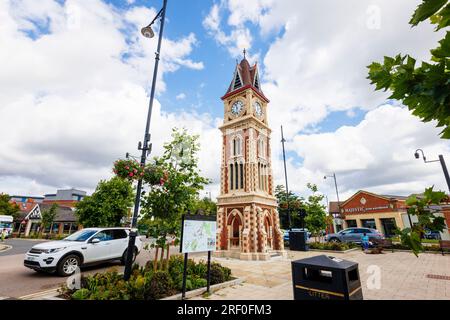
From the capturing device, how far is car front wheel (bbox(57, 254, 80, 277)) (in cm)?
891

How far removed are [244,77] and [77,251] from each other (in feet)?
59.6

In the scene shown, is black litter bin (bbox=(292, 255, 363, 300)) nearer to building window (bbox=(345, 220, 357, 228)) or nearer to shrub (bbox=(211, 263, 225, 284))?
shrub (bbox=(211, 263, 225, 284))

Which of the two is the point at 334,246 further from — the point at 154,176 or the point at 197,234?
the point at 154,176

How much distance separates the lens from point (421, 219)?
1559mm

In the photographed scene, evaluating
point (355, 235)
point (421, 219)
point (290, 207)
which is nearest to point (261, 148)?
point (355, 235)

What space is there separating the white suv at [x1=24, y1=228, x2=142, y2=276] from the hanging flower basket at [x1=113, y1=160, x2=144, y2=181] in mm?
4610

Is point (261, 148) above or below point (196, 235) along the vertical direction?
above

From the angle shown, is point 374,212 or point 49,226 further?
point 49,226

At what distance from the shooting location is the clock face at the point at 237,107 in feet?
60.4

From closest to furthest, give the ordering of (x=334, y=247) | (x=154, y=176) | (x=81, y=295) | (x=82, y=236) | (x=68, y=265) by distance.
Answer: (x=81, y=295), (x=154, y=176), (x=68, y=265), (x=82, y=236), (x=334, y=247)

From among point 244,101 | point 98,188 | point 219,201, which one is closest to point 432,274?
point 219,201
